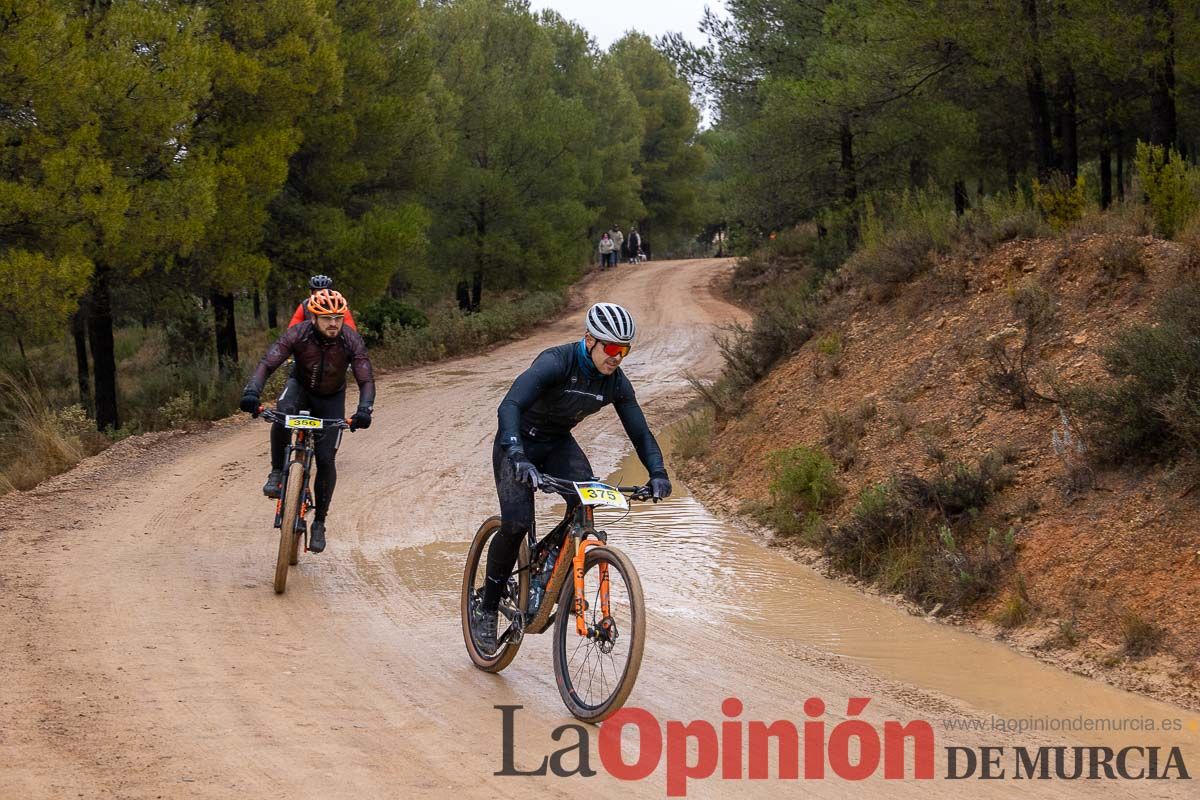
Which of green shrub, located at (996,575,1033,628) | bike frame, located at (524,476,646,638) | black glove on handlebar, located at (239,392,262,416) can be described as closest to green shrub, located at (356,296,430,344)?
black glove on handlebar, located at (239,392,262,416)

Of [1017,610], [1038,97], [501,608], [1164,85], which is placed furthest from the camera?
[1038,97]

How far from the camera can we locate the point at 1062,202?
13922mm

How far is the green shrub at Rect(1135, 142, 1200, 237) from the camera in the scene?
12.3 meters

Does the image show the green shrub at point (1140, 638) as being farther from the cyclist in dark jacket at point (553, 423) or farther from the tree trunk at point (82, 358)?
the tree trunk at point (82, 358)

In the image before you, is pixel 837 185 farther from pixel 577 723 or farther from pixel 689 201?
pixel 689 201

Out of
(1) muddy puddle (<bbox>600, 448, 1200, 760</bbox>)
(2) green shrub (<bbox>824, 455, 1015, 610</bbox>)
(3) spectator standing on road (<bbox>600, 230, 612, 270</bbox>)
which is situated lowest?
(1) muddy puddle (<bbox>600, 448, 1200, 760</bbox>)

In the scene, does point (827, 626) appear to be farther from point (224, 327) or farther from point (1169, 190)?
point (224, 327)

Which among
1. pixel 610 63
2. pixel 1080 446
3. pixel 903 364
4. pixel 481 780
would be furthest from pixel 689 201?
pixel 481 780

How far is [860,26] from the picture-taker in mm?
19266

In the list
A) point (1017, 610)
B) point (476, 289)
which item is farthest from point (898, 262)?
point (476, 289)

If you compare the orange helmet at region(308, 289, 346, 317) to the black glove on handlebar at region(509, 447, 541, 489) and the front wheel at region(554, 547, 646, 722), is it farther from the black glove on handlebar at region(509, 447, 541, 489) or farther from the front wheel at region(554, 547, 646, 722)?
the front wheel at region(554, 547, 646, 722)

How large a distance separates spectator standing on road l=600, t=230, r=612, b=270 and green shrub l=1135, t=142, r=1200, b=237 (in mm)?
41459

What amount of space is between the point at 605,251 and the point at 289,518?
1822 inches

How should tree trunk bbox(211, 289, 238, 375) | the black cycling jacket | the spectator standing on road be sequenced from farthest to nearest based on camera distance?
the spectator standing on road < tree trunk bbox(211, 289, 238, 375) < the black cycling jacket
